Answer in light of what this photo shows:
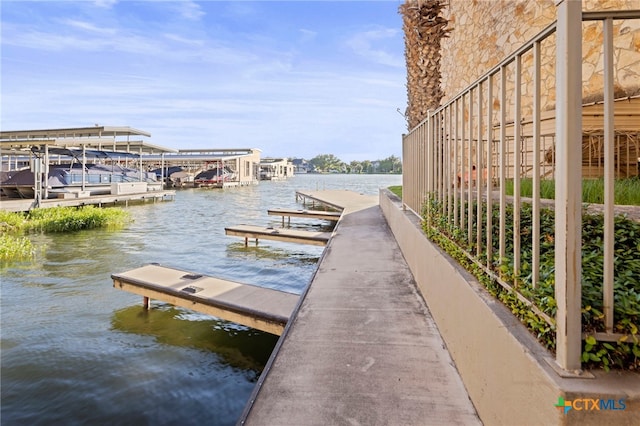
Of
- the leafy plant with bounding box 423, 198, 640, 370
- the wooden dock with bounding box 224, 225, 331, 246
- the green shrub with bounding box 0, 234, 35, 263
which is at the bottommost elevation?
the green shrub with bounding box 0, 234, 35, 263

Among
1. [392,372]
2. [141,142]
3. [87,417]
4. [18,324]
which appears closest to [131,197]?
[141,142]

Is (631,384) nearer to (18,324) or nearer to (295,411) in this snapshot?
(295,411)

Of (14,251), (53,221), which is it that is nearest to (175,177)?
(53,221)

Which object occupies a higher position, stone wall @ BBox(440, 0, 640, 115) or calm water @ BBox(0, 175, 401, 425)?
stone wall @ BBox(440, 0, 640, 115)

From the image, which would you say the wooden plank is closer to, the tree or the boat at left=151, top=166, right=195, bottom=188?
the boat at left=151, top=166, right=195, bottom=188

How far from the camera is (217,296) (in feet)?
13.0

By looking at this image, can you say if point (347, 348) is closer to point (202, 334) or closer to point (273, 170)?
point (202, 334)

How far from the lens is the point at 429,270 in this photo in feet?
9.91

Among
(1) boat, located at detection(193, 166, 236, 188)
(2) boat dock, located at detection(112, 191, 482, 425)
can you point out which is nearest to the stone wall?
(2) boat dock, located at detection(112, 191, 482, 425)

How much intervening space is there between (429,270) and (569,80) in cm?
206

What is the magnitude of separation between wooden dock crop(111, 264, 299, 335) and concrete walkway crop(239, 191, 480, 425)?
0.36m

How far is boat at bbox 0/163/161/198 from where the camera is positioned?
14961 millimetres

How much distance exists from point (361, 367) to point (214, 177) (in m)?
36.4

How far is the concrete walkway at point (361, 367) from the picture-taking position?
5.79 feet
